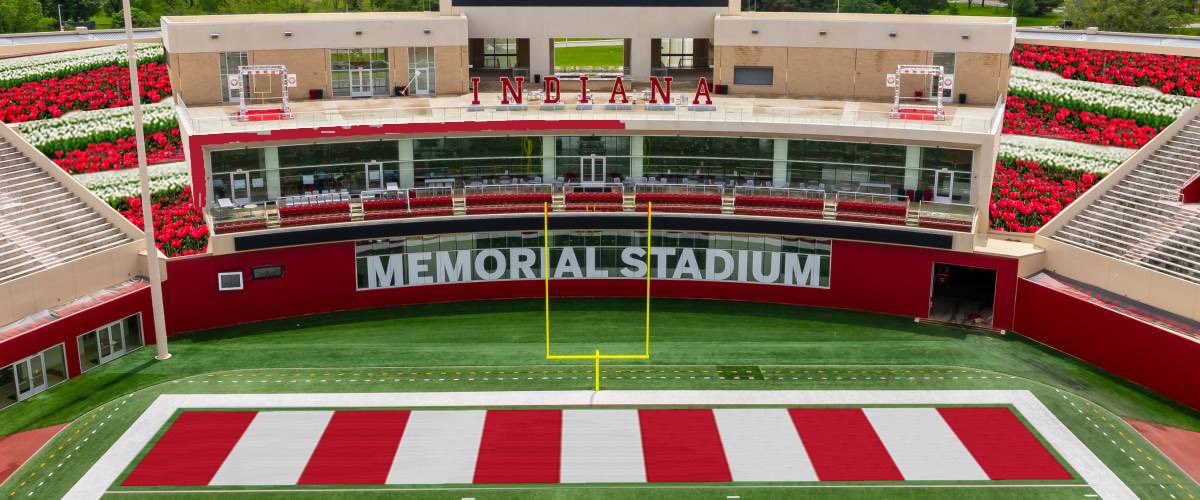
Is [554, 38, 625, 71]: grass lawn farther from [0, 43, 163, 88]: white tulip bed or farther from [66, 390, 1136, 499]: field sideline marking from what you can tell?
[66, 390, 1136, 499]: field sideline marking

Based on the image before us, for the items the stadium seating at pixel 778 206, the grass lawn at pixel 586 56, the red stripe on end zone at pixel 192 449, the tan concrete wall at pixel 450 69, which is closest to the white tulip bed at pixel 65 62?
the tan concrete wall at pixel 450 69

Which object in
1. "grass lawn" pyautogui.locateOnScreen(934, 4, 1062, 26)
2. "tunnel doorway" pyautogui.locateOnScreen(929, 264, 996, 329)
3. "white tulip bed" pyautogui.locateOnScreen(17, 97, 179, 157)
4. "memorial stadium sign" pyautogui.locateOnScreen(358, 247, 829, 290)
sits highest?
"grass lawn" pyautogui.locateOnScreen(934, 4, 1062, 26)

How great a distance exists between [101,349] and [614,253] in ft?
63.7

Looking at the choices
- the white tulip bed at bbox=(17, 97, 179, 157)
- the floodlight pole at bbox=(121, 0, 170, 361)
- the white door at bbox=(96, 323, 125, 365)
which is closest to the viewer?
the floodlight pole at bbox=(121, 0, 170, 361)

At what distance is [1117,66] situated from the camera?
58.4m

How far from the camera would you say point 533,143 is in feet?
163

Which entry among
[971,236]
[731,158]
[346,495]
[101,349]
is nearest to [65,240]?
[101,349]

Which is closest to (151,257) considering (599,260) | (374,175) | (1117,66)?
(374,175)

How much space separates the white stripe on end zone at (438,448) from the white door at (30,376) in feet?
40.0

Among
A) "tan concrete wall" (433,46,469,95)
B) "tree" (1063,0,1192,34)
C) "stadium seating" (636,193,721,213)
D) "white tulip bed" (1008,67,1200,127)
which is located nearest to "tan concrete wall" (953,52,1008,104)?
"white tulip bed" (1008,67,1200,127)

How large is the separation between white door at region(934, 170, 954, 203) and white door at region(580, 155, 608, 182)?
13.4 metres

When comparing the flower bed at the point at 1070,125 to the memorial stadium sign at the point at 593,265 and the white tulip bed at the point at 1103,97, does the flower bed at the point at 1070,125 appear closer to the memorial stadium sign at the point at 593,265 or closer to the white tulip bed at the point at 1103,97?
the white tulip bed at the point at 1103,97

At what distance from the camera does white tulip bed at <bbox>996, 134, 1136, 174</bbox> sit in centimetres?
5048

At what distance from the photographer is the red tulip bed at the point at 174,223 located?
1721 inches
